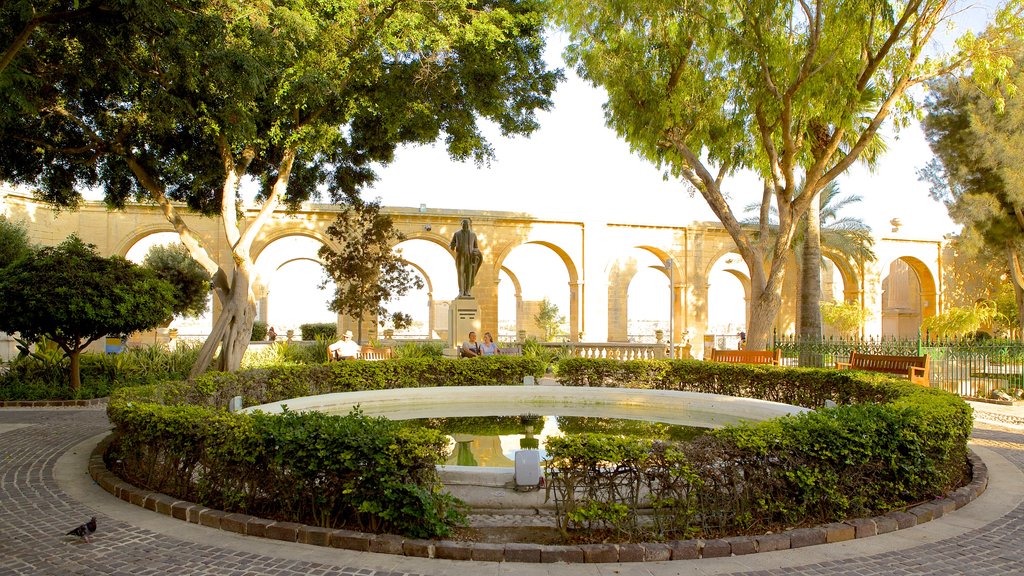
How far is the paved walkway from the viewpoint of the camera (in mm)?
3293

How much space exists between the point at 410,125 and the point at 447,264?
24.8m

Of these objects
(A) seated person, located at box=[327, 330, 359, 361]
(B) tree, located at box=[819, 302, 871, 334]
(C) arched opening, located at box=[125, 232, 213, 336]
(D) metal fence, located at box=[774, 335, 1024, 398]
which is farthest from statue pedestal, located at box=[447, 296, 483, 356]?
(B) tree, located at box=[819, 302, 871, 334]

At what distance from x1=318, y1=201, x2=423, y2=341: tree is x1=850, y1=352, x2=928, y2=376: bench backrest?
485 inches

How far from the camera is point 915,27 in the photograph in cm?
938

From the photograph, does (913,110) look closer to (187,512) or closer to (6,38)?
(187,512)

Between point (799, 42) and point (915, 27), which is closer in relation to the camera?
point (915, 27)

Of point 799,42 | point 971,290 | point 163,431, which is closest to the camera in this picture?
point 163,431

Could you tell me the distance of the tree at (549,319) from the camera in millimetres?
34088

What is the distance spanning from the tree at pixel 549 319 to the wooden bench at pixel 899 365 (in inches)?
908

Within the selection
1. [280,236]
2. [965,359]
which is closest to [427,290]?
[280,236]

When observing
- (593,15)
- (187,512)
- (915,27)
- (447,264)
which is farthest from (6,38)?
(447,264)

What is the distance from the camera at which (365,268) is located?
59.5 ft

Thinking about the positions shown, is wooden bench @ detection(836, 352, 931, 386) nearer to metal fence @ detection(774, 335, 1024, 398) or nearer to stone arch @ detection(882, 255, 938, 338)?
metal fence @ detection(774, 335, 1024, 398)

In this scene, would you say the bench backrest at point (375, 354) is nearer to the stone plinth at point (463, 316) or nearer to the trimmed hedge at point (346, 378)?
the stone plinth at point (463, 316)
